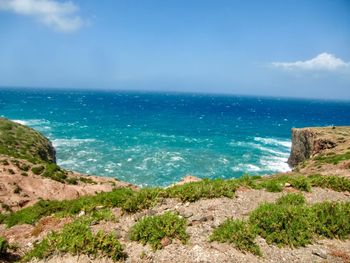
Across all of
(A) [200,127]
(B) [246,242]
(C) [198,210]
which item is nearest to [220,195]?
(C) [198,210]

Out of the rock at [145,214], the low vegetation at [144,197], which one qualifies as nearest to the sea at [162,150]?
the low vegetation at [144,197]

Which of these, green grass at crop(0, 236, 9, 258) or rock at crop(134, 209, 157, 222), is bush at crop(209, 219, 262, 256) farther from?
green grass at crop(0, 236, 9, 258)

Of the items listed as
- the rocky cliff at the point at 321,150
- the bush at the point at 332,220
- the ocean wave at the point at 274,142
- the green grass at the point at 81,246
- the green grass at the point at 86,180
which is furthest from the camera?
the ocean wave at the point at 274,142

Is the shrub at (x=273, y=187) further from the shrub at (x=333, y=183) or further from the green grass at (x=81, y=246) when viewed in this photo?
the green grass at (x=81, y=246)

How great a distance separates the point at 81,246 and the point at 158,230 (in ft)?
10.0

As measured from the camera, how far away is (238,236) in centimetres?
1160

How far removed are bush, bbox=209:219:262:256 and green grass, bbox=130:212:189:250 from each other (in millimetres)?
1342

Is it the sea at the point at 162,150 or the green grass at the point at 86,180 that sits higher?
the green grass at the point at 86,180

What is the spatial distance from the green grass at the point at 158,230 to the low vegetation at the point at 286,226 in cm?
137

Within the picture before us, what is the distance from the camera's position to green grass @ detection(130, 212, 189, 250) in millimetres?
11648

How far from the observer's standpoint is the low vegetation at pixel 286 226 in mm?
11672

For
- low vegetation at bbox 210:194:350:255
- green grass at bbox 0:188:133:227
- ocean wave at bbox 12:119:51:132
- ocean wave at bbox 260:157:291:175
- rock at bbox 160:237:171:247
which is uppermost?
low vegetation at bbox 210:194:350:255

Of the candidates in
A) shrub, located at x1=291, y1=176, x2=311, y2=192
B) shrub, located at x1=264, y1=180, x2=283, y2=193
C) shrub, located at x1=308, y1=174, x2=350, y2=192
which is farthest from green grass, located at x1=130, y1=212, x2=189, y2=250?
shrub, located at x1=308, y1=174, x2=350, y2=192

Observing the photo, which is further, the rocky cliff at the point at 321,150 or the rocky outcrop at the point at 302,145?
the rocky outcrop at the point at 302,145
